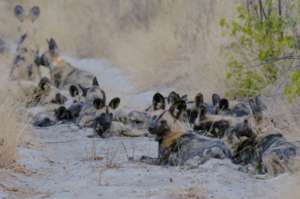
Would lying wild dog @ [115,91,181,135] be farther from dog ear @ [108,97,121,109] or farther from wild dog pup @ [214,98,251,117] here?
wild dog pup @ [214,98,251,117]

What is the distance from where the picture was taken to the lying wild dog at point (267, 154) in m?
5.19

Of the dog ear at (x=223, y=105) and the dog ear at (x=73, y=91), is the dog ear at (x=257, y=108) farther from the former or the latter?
the dog ear at (x=73, y=91)

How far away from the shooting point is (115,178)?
17.1 ft

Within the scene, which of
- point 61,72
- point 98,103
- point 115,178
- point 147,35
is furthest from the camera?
point 147,35

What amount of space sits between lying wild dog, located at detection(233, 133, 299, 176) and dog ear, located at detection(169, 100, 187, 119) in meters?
0.59

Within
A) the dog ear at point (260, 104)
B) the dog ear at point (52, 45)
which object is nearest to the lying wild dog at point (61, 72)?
the dog ear at point (52, 45)

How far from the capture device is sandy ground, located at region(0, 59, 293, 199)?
15.4 ft

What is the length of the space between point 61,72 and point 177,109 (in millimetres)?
6760

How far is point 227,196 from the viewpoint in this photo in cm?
465

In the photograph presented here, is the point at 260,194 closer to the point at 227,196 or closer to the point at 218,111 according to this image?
the point at 227,196

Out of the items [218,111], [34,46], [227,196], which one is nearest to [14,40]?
[34,46]

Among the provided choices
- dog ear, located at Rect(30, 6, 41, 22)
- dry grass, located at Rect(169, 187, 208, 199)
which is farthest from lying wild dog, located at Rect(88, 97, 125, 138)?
dog ear, located at Rect(30, 6, 41, 22)

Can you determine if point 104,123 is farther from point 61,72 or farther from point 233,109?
point 61,72

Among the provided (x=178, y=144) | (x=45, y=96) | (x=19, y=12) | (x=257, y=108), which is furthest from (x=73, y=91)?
(x=19, y=12)
